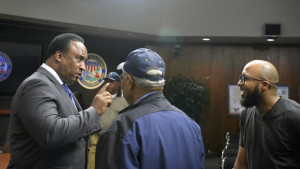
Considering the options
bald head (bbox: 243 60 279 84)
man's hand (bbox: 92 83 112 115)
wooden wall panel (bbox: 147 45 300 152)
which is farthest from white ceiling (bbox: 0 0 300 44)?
man's hand (bbox: 92 83 112 115)

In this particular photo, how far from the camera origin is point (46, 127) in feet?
3.99

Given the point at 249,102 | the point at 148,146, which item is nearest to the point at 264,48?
the point at 249,102

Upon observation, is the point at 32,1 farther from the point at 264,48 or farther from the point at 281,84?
the point at 281,84

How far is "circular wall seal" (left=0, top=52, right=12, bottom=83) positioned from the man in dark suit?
4584 mm

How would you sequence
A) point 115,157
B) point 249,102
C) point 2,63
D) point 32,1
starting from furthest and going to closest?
1. point 2,63
2. point 32,1
3. point 249,102
4. point 115,157

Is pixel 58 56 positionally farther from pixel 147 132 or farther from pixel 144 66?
pixel 147 132

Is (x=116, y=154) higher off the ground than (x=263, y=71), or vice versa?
(x=263, y=71)

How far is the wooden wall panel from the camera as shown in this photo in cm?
668

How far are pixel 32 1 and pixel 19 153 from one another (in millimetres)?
4342

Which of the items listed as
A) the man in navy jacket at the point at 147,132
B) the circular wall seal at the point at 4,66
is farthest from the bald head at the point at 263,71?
the circular wall seal at the point at 4,66

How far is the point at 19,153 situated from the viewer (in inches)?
51.9

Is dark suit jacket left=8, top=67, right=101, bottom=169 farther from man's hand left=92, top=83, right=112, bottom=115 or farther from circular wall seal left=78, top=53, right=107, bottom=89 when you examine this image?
circular wall seal left=78, top=53, right=107, bottom=89

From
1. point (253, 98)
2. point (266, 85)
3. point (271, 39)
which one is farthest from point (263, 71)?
point (271, 39)

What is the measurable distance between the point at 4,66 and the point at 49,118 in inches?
193
